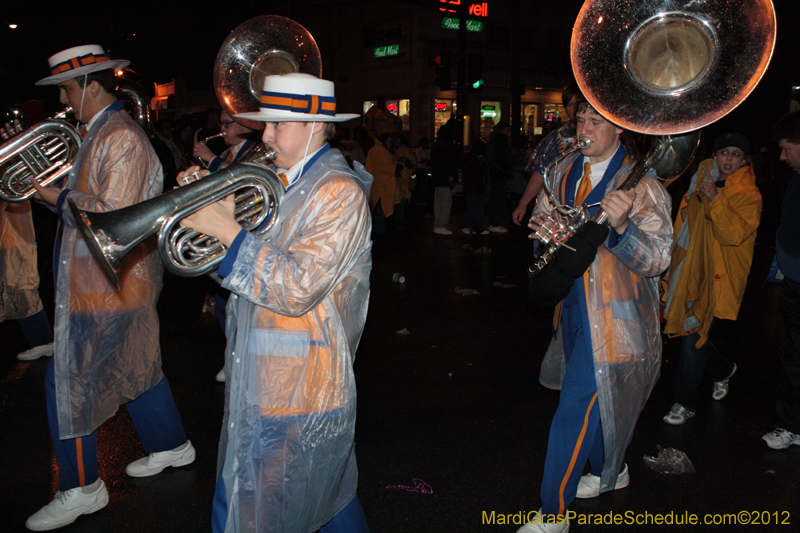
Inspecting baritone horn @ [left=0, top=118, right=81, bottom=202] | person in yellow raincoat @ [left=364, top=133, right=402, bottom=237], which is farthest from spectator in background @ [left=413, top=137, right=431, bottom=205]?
baritone horn @ [left=0, top=118, right=81, bottom=202]

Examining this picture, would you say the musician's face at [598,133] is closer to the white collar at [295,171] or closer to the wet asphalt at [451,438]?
the white collar at [295,171]

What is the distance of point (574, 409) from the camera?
2578 millimetres

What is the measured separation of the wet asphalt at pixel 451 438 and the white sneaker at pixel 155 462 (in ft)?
0.15

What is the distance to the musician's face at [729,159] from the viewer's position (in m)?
3.62

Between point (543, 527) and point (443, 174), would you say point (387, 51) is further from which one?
point (543, 527)

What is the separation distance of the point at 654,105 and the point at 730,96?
26cm

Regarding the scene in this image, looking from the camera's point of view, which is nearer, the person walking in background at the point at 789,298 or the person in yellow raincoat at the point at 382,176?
the person walking in background at the point at 789,298

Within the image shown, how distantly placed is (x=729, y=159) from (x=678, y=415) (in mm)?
1643

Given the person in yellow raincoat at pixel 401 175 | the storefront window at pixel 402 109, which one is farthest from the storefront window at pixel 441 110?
the person in yellow raincoat at pixel 401 175

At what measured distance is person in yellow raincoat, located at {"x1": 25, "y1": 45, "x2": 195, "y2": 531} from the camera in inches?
105

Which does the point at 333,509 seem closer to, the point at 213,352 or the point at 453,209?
the point at 213,352

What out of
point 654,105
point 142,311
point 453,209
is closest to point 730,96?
point 654,105

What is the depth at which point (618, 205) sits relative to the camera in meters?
2.29

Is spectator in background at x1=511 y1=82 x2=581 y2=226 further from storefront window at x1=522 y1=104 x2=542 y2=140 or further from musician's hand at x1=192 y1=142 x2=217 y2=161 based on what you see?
storefront window at x1=522 y1=104 x2=542 y2=140
